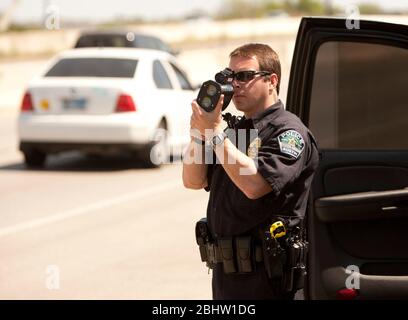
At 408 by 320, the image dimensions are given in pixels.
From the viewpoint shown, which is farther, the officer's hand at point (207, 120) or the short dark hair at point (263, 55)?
the short dark hair at point (263, 55)

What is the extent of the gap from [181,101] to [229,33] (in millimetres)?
80766

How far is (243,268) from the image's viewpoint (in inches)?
169

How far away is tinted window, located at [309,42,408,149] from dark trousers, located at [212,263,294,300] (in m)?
1.34

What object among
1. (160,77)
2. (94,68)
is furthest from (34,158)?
(160,77)

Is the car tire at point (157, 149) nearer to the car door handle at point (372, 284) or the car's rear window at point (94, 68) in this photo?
the car's rear window at point (94, 68)

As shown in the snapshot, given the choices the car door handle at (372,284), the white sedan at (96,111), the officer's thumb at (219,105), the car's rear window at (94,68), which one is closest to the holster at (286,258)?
the officer's thumb at (219,105)

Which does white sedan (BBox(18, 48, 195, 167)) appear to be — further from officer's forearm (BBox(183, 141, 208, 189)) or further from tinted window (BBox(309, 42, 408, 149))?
officer's forearm (BBox(183, 141, 208, 189))

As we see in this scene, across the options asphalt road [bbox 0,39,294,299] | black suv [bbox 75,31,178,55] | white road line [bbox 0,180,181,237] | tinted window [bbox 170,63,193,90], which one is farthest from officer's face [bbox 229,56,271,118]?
black suv [bbox 75,31,178,55]

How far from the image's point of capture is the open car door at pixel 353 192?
16.6 ft

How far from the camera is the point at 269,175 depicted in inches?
164

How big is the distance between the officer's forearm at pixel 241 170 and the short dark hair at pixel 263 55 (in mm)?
380

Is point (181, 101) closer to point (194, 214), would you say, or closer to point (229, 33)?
point (194, 214)

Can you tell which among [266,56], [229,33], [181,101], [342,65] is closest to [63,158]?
[181,101]

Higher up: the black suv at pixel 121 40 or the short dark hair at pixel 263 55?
the black suv at pixel 121 40
